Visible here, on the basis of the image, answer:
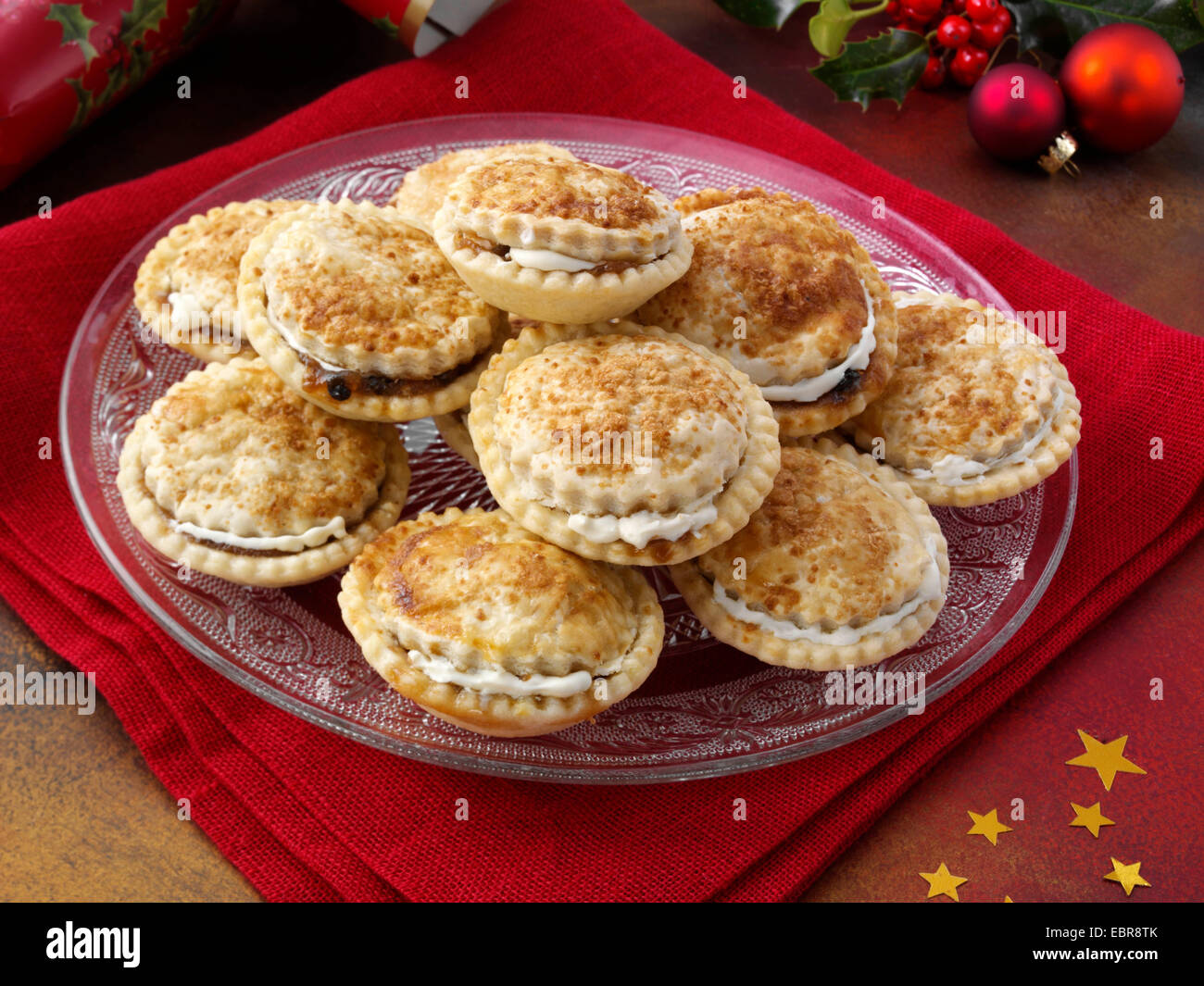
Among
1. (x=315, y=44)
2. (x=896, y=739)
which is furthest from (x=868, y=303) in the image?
(x=315, y=44)

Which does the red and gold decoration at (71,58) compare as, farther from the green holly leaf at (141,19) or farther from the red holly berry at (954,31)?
the red holly berry at (954,31)

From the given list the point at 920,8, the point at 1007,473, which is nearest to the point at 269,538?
the point at 1007,473

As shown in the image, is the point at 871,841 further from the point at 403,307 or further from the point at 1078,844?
the point at 403,307

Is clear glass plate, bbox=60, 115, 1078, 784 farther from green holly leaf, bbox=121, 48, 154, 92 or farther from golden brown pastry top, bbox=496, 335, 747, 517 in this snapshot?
green holly leaf, bbox=121, 48, 154, 92

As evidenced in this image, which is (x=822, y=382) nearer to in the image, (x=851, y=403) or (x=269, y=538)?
(x=851, y=403)

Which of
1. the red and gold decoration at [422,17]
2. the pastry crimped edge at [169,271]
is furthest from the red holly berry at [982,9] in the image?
the pastry crimped edge at [169,271]

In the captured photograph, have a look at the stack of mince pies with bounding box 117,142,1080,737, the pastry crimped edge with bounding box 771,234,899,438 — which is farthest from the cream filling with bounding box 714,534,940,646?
the pastry crimped edge with bounding box 771,234,899,438
